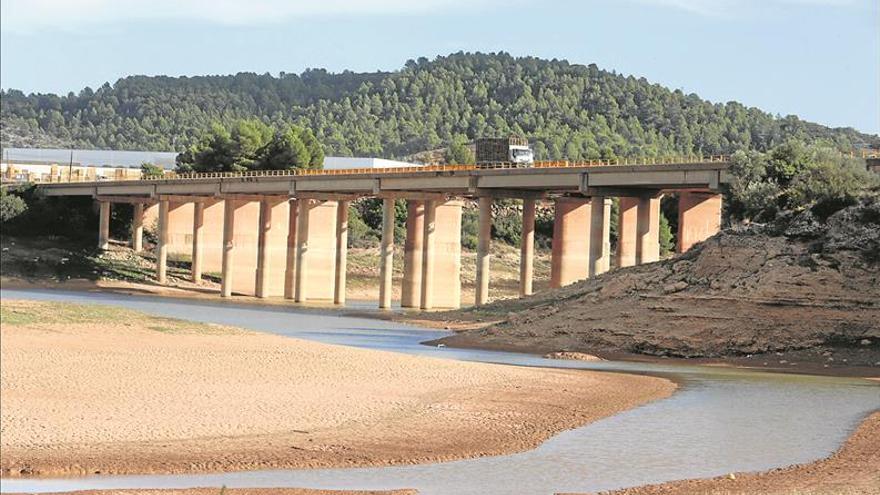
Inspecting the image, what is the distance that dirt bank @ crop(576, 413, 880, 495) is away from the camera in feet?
96.4

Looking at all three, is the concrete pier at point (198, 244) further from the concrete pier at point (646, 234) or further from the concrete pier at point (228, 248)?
the concrete pier at point (646, 234)

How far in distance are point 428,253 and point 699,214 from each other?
21.1m

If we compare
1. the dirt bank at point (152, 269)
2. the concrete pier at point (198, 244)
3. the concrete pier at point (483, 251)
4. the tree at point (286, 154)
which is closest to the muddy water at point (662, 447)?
the dirt bank at point (152, 269)

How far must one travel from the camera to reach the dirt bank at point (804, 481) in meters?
29.4

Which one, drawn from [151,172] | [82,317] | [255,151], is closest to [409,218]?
[255,151]

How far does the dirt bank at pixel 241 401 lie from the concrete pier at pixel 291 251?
72.7 m

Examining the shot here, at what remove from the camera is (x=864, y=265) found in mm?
61906

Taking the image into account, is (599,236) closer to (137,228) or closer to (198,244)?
(198,244)

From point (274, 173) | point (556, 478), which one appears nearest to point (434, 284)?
point (274, 173)

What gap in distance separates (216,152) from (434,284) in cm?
5488

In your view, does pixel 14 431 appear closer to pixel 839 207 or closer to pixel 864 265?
pixel 864 265

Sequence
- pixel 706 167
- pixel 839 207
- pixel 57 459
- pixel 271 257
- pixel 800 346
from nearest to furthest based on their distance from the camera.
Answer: pixel 57 459 → pixel 800 346 → pixel 839 207 → pixel 706 167 → pixel 271 257

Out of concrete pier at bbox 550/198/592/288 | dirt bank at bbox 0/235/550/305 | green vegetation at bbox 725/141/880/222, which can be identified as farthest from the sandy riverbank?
concrete pier at bbox 550/198/592/288

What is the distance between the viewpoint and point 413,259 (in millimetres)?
115062
